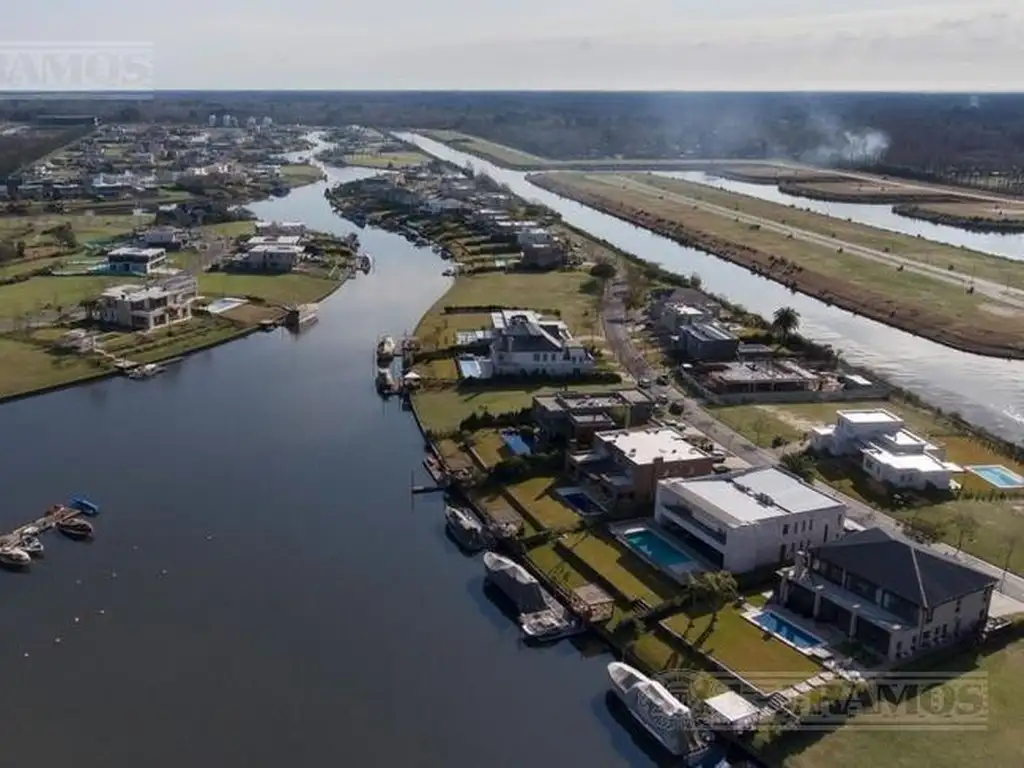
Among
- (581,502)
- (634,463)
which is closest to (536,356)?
(581,502)

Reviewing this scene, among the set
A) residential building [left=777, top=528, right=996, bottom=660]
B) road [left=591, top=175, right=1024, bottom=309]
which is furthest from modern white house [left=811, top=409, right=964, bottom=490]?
road [left=591, top=175, right=1024, bottom=309]

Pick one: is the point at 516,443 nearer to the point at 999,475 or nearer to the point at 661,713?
the point at 661,713

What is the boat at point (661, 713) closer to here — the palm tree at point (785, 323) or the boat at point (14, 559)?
the boat at point (14, 559)

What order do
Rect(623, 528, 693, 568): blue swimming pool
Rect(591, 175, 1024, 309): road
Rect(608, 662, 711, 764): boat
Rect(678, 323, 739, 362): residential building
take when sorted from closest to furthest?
Rect(608, 662, 711, 764): boat → Rect(623, 528, 693, 568): blue swimming pool → Rect(678, 323, 739, 362): residential building → Rect(591, 175, 1024, 309): road

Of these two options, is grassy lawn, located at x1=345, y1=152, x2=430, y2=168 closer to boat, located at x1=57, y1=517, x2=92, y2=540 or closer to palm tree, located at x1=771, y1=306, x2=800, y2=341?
palm tree, located at x1=771, y1=306, x2=800, y2=341

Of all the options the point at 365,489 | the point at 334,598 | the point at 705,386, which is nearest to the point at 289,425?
the point at 365,489

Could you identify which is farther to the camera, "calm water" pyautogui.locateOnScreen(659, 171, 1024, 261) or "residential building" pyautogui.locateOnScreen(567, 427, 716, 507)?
"calm water" pyautogui.locateOnScreen(659, 171, 1024, 261)
